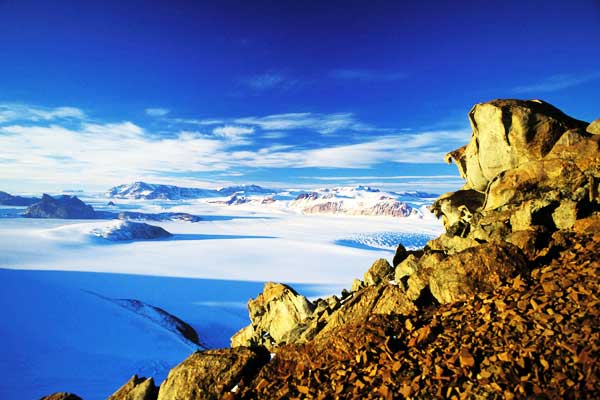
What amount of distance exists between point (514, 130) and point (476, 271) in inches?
263

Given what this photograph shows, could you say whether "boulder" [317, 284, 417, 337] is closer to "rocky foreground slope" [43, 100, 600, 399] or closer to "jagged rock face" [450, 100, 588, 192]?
"rocky foreground slope" [43, 100, 600, 399]

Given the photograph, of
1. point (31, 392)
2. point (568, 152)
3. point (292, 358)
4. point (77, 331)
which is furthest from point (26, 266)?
point (568, 152)

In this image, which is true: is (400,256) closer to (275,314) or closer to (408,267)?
(408,267)

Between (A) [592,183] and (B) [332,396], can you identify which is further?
(A) [592,183]

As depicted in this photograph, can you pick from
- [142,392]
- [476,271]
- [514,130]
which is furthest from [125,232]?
[476,271]

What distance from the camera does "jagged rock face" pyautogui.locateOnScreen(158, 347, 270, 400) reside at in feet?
18.6

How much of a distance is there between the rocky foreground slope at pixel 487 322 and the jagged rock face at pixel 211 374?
0.02 metres

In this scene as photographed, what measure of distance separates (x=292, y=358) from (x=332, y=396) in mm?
1391

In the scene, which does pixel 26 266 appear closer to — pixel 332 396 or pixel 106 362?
pixel 106 362

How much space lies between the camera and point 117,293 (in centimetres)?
5747

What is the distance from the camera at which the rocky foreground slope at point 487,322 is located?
160 inches

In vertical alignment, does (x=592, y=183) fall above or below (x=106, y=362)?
above

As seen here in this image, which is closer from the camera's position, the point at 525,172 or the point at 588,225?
the point at 588,225

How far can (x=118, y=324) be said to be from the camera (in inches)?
1393
